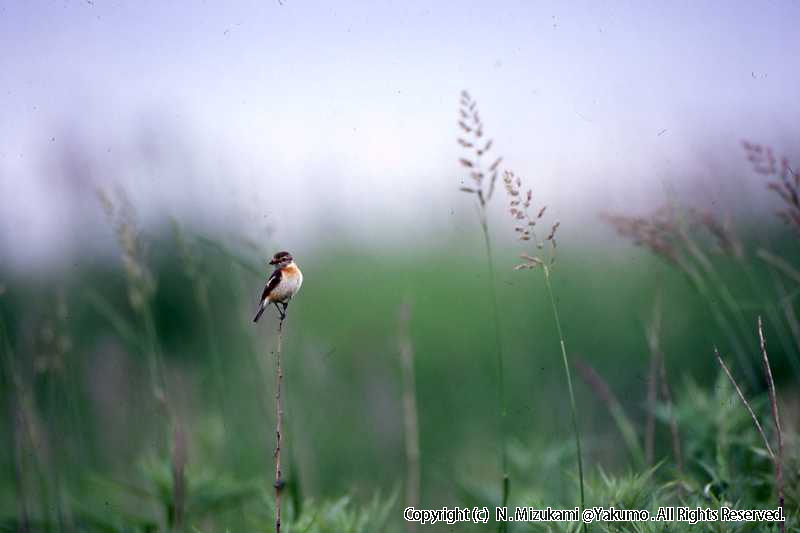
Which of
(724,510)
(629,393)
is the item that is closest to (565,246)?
(629,393)

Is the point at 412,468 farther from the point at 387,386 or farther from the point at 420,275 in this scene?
the point at 420,275

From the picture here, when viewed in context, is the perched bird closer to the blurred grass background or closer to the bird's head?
the bird's head

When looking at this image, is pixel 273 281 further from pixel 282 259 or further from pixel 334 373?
pixel 334 373

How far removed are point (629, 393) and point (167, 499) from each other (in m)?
2.56

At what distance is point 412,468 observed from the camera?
245cm

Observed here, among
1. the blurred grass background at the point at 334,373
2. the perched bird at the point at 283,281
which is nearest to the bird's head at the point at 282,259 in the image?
the perched bird at the point at 283,281

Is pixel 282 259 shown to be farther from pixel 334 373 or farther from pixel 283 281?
pixel 334 373

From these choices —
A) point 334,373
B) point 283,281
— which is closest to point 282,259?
point 283,281

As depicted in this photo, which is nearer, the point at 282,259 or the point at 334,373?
the point at 282,259

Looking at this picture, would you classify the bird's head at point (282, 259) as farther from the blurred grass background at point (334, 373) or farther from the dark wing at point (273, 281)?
the blurred grass background at point (334, 373)

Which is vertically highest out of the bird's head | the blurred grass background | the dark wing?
the bird's head

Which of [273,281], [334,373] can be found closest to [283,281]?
[273,281]

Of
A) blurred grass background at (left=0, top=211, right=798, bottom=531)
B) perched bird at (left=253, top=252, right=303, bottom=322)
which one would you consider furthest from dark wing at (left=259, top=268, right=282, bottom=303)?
blurred grass background at (left=0, top=211, right=798, bottom=531)

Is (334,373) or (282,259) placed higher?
(282,259)
